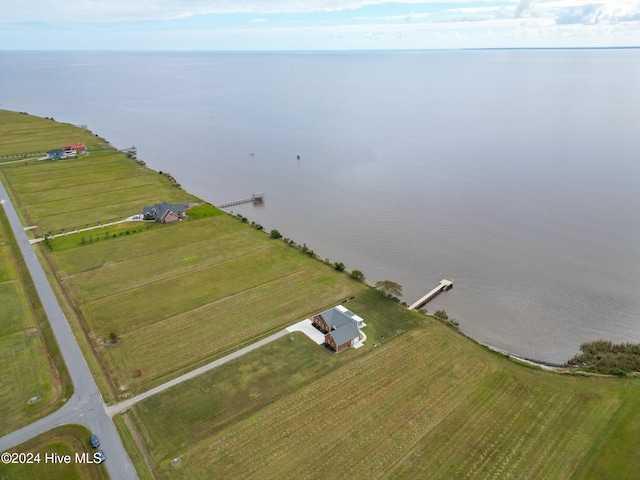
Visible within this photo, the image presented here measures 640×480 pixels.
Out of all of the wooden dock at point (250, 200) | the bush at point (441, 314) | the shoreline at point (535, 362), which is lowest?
the wooden dock at point (250, 200)

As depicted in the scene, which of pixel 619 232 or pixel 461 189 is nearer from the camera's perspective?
pixel 619 232

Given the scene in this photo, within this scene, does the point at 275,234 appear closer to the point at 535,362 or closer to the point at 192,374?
the point at 192,374

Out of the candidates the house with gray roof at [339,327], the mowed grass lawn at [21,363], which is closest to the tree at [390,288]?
the house with gray roof at [339,327]

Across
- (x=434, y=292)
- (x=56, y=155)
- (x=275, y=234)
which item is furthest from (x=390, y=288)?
(x=56, y=155)

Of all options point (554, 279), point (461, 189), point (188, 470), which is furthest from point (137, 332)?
point (461, 189)

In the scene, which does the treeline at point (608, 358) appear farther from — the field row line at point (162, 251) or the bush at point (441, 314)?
the field row line at point (162, 251)

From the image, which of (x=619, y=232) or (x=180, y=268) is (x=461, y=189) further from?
(x=180, y=268)
